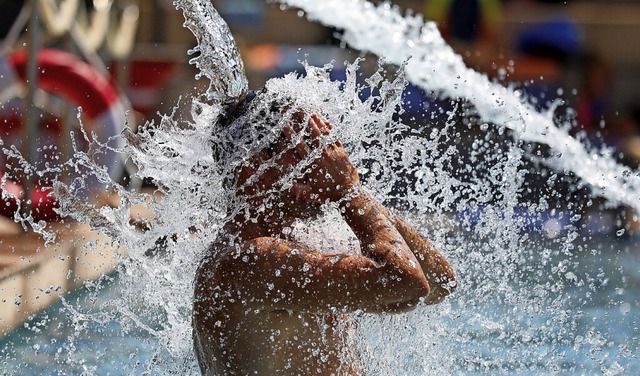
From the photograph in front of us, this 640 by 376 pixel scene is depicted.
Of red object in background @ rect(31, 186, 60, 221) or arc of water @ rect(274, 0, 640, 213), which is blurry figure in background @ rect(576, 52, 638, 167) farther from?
red object in background @ rect(31, 186, 60, 221)

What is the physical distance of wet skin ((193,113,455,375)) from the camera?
2.16 meters

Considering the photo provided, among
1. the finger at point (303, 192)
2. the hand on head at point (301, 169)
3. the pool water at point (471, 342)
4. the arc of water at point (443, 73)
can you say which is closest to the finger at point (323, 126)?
the hand on head at point (301, 169)

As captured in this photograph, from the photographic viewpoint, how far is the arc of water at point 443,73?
251 inches

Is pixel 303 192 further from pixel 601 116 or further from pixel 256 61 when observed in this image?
pixel 256 61

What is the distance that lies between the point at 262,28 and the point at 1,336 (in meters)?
9.35

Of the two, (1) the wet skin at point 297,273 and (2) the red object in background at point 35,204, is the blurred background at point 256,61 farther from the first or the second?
(1) the wet skin at point 297,273

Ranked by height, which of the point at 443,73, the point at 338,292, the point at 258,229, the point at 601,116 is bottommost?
the point at 338,292

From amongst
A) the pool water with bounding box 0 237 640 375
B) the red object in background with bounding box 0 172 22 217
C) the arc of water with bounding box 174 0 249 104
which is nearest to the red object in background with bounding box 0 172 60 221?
the red object in background with bounding box 0 172 22 217

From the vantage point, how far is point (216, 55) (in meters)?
2.45

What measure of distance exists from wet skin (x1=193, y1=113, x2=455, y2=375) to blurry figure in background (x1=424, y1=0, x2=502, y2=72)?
29.4ft

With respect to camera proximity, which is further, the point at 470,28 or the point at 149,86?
the point at 470,28

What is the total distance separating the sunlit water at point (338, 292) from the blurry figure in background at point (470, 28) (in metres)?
4.65

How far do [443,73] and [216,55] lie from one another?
4.47m

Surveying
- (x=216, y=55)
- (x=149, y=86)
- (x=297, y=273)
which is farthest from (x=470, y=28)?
(x=297, y=273)
